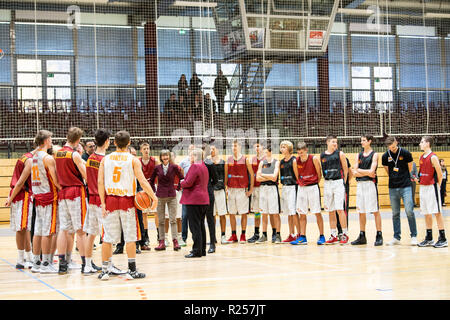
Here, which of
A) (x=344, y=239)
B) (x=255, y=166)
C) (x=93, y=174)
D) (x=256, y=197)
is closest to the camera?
(x=93, y=174)

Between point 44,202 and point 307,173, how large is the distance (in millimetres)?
4328

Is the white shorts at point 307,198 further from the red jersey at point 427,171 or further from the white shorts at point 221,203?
the red jersey at point 427,171

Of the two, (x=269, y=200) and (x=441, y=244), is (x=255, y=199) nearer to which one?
(x=269, y=200)

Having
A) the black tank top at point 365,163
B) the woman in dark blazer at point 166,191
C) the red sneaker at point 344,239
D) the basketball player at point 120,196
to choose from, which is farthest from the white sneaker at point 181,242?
the basketball player at point 120,196

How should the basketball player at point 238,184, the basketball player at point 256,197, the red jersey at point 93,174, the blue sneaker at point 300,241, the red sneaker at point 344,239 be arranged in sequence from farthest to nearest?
the basketball player at point 256,197
the basketball player at point 238,184
the blue sneaker at point 300,241
the red sneaker at point 344,239
the red jersey at point 93,174

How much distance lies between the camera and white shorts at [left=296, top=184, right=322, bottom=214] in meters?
9.05

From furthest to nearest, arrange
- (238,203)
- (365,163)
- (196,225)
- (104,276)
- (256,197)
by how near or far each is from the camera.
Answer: (256,197) < (238,203) < (365,163) < (196,225) < (104,276)

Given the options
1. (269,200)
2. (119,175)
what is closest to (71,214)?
(119,175)

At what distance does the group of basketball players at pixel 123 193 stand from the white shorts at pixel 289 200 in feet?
0.06

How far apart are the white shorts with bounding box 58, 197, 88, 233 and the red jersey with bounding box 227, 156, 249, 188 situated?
Answer: 355 cm

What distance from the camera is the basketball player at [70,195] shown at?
666 cm

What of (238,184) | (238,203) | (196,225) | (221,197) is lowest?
(196,225)

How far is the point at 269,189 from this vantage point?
9.55m
